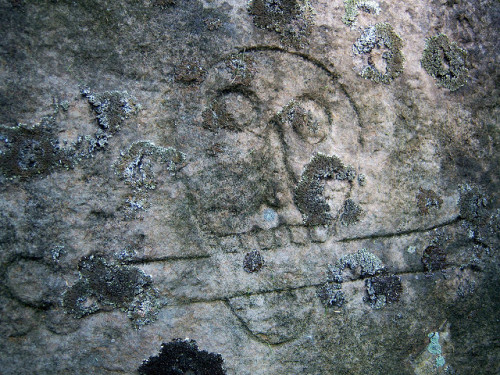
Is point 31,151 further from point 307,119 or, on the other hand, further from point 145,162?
point 307,119

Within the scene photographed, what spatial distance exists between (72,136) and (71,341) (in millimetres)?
920

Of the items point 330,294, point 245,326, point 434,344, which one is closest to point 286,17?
point 330,294

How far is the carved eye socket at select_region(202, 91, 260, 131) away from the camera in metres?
1.92

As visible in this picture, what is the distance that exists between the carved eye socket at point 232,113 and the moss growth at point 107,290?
767mm

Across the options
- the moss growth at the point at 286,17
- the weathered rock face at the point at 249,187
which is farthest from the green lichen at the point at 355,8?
the moss growth at the point at 286,17

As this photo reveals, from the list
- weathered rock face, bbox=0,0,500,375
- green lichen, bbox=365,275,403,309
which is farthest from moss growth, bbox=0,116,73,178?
green lichen, bbox=365,275,403,309

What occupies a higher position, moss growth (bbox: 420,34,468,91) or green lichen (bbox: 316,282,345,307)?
moss growth (bbox: 420,34,468,91)

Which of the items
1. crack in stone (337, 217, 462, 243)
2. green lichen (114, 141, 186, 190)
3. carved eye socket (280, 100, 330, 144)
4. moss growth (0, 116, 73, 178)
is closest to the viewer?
moss growth (0, 116, 73, 178)

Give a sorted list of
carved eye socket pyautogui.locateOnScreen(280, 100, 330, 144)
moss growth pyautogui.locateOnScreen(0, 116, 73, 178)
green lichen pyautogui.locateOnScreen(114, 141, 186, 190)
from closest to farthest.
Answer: moss growth pyautogui.locateOnScreen(0, 116, 73, 178)
green lichen pyautogui.locateOnScreen(114, 141, 186, 190)
carved eye socket pyautogui.locateOnScreen(280, 100, 330, 144)

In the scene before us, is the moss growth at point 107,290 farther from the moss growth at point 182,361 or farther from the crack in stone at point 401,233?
the crack in stone at point 401,233

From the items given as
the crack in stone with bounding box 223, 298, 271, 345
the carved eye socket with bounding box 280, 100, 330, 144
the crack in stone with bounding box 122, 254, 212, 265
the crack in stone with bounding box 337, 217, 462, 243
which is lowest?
the crack in stone with bounding box 223, 298, 271, 345

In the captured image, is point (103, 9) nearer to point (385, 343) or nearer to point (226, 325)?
point (226, 325)

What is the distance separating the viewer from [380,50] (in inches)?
79.4

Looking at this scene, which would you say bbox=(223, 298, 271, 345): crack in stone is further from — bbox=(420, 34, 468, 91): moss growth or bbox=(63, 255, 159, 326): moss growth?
bbox=(420, 34, 468, 91): moss growth
